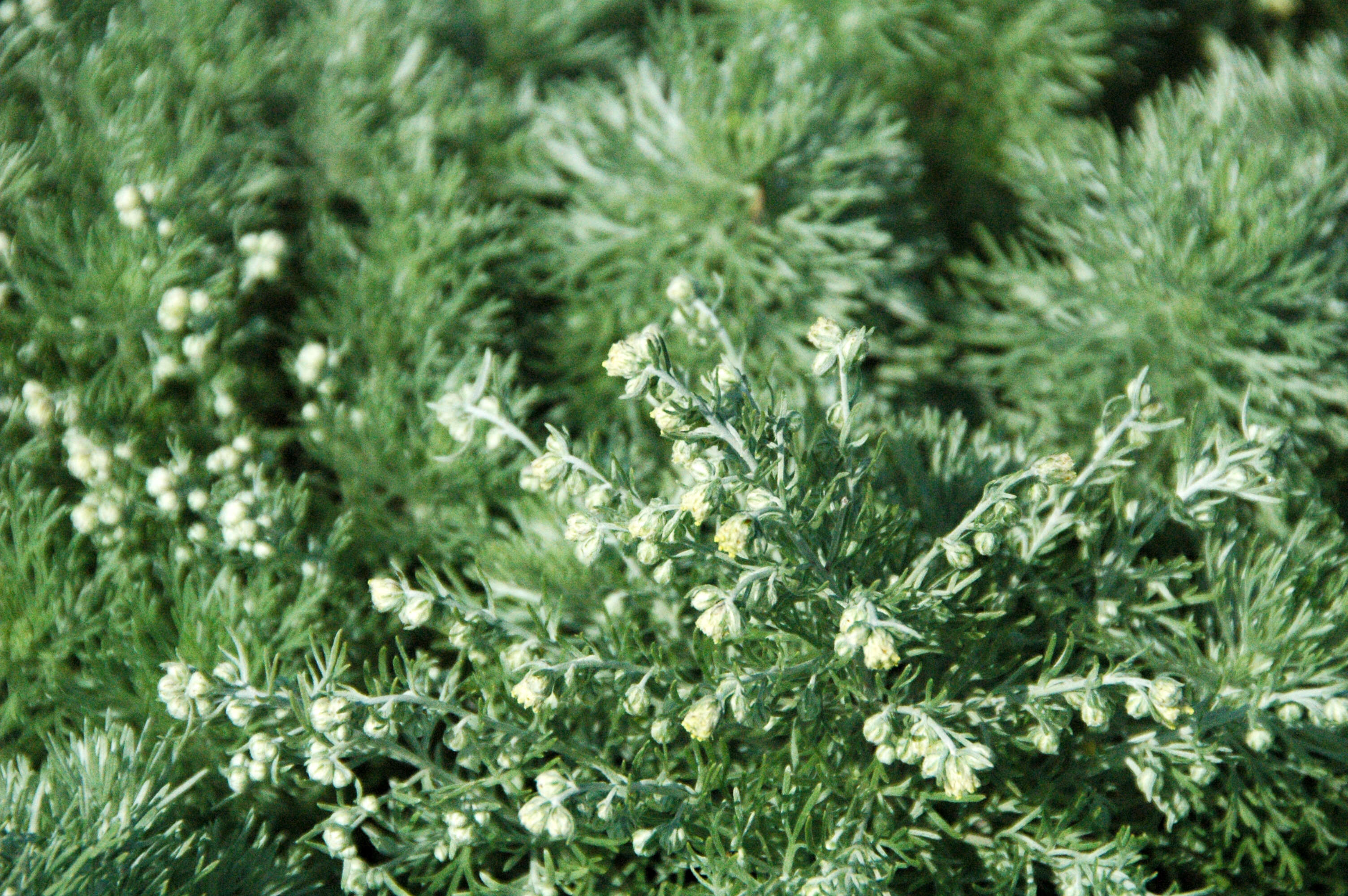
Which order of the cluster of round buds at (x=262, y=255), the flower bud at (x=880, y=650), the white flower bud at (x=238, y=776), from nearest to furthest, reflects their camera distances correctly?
the flower bud at (x=880, y=650), the white flower bud at (x=238, y=776), the cluster of round buds at (x=262, y=255)

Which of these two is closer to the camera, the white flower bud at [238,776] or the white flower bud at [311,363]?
the white flower bud at [238,776]

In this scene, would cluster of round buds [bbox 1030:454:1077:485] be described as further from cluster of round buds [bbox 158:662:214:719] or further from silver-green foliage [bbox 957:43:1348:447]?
cluster of round buds [bbox 158:662:214:719]

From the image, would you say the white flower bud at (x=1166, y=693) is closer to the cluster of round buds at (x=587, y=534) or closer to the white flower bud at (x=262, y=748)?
the cluster of round buds at (x=587, y=534)

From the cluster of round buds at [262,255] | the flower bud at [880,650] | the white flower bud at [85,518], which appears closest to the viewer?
the flower bud at [880,650]

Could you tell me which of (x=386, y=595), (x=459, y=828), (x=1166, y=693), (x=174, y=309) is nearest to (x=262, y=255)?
(x=174, y=309)

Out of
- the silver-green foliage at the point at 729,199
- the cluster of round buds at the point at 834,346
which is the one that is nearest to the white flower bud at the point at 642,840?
the cluster of round buds at the point at 834,346

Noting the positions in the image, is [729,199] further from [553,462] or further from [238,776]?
[238,776]
